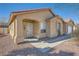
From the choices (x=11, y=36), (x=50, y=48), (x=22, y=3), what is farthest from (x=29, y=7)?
(x=50, y=48)

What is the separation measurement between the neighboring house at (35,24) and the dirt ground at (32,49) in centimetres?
10

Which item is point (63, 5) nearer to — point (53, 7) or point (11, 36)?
point (53, 7)

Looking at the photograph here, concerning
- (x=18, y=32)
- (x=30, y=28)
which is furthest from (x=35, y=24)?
(x=18, y=32)

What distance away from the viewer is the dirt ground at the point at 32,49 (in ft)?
7.25

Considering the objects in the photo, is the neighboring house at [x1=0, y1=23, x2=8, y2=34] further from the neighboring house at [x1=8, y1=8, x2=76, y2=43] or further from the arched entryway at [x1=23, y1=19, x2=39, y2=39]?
the arched entryway at [x1=23, y1=19, x2=39, y2=39]

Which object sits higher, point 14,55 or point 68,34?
point 68,34

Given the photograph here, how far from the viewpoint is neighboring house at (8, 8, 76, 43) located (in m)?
2.19

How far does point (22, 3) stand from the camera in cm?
222

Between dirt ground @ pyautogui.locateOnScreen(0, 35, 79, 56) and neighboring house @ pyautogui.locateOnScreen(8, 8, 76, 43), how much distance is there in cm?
10

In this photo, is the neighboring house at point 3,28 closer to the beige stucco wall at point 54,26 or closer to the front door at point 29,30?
the front door at point 29,30

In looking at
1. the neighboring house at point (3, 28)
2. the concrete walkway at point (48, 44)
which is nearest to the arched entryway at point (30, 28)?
the concrete walkway at point (48, 44)

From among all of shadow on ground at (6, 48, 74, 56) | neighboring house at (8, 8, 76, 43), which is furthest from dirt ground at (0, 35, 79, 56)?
neighboring house at (8, 8, 76, 43)

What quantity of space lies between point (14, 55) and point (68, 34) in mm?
846

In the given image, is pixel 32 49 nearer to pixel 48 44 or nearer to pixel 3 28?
pixel 48 44
